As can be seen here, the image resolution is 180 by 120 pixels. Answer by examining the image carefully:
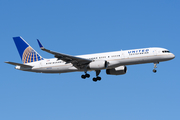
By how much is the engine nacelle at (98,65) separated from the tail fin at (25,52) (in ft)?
34.0

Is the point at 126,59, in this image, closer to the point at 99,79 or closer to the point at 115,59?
the point at 115,59

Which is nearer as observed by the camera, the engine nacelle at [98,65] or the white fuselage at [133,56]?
the white fuselage at [133,56]

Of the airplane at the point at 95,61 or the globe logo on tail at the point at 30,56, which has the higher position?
the globe logo on tail at the point at 30,56

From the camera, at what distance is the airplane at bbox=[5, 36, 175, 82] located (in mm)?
51844

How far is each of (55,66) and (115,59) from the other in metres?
10.6

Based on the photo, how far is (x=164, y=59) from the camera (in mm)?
52062

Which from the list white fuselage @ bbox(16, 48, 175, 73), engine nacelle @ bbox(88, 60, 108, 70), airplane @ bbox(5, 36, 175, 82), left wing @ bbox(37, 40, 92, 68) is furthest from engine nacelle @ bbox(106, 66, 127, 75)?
left wing @ bbox(37, 40, 92, 68)

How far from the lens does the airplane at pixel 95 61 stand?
51844mm

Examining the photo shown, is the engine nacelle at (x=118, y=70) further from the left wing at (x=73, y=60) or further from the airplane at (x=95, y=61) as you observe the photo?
the left wing at (x=73, y=60)

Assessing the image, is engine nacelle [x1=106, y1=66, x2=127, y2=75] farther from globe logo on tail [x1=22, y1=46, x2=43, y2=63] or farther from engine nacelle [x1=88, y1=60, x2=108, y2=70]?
globe logo on tail [x1=22, y1=46, x2=43, y2=63]

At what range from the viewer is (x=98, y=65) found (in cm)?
5272

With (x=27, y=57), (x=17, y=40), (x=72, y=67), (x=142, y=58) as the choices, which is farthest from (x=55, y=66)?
(x=142, y=58)

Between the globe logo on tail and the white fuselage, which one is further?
the globe logo on tail

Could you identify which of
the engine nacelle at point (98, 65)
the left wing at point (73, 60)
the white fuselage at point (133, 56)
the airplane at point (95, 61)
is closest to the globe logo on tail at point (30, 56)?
the airplane at point (95, 61)
